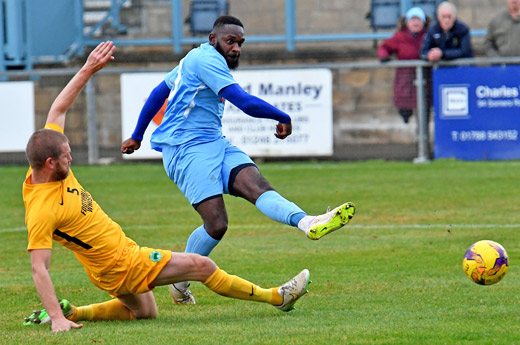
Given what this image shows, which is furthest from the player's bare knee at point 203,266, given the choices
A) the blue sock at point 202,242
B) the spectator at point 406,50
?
the spectator at point 406,50

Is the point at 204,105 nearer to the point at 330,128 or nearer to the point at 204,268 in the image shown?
the point at 204,268

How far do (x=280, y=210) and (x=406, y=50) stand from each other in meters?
11.0

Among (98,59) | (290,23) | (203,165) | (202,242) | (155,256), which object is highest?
(290,23)

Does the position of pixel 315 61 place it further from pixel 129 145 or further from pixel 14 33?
pixel 129 145

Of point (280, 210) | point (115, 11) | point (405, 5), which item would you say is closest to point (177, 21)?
point (115, 11)

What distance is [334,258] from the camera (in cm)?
912

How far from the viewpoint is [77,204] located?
20.0ft

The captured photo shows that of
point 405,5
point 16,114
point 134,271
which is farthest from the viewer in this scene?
point 405,5

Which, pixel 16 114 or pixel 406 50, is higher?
pixel 406 50

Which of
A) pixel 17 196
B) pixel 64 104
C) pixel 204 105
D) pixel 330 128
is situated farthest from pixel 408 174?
pixel 64 104

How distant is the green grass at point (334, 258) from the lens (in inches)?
231

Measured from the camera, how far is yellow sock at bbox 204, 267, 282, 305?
6293mm

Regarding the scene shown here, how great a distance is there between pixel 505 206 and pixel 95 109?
29.5 ft

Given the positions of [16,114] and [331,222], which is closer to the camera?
[331,222]
